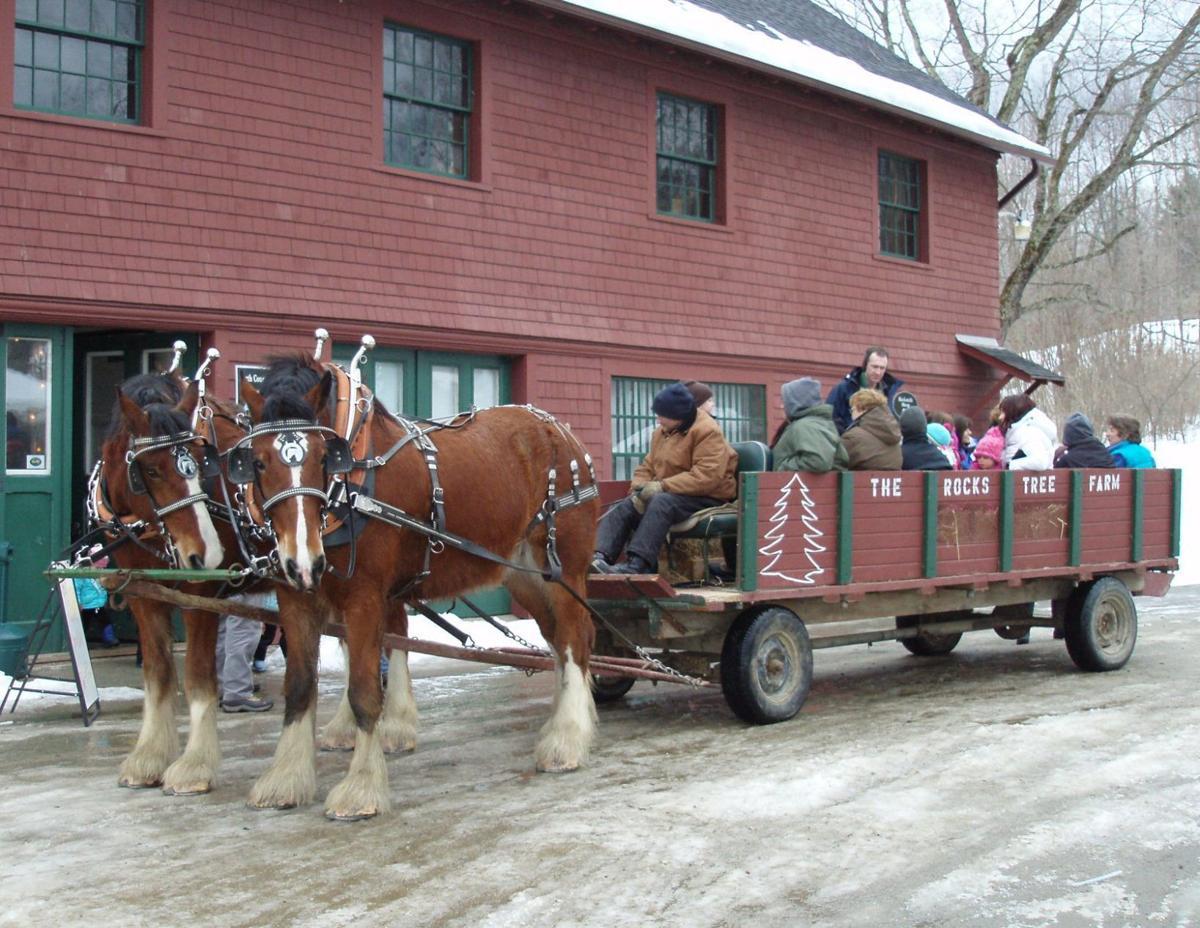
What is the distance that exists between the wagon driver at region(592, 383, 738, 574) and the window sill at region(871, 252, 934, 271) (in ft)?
31.1

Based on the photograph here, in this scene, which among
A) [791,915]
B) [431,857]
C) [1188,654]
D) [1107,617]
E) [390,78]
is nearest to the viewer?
[791,915]

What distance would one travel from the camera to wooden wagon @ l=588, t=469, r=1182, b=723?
7.83 meters

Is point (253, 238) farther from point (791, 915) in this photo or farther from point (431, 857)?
point (791, 915)

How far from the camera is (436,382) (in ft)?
42.1

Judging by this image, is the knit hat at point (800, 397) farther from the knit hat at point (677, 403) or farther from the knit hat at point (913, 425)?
the knit hat at point (913, 425)

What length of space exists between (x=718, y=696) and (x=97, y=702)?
406cm

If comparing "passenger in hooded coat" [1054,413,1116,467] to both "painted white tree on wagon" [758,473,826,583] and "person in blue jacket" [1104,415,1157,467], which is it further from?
"painted white tree on wagon" [758,473,826,583]

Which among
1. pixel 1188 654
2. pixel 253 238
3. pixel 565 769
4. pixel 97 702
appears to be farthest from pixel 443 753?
pixel 1188 654

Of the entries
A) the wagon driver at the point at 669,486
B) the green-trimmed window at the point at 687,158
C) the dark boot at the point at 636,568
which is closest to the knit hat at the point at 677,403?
the wagon driver at the point at 669,486

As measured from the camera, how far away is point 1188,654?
10984 mm

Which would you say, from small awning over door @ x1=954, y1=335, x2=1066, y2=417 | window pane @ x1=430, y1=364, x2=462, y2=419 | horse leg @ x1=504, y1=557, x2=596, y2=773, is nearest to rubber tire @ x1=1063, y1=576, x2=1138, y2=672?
horse leg @ x1=504, y1=557, x2=596, y2=773

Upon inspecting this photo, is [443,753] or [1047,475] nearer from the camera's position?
[443,753]

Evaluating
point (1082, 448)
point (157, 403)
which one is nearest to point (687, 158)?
point (1082, 448)

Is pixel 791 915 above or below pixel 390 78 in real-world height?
below
